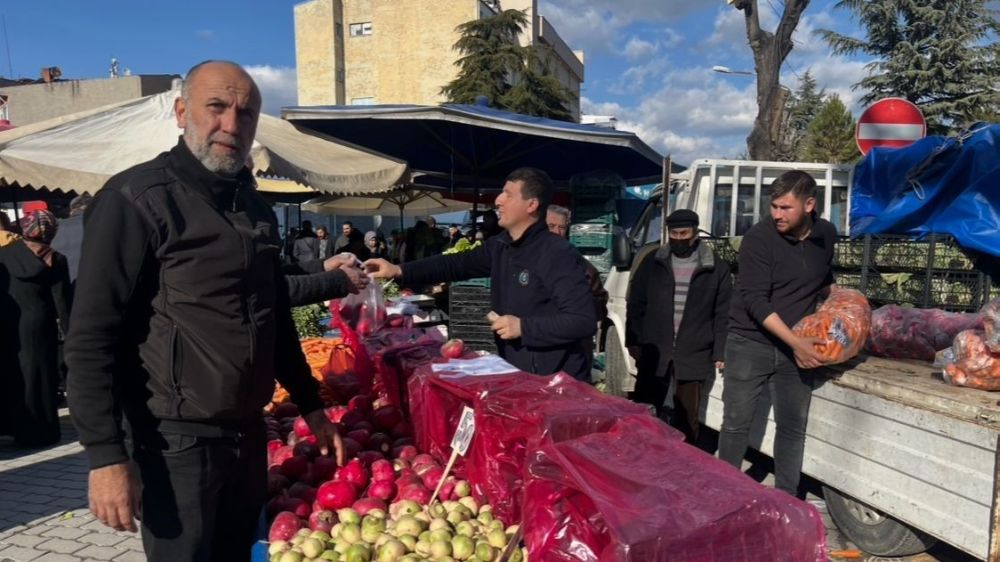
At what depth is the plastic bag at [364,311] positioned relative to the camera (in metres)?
4.48

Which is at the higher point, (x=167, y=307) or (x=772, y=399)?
(x=167, y=307)

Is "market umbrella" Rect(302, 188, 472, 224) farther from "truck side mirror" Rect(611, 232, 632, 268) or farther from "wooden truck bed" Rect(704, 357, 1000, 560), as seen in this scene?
"wooden truck bed" Rect(704, 357, 1000, 560)

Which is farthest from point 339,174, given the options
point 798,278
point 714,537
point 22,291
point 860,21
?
point 860,21

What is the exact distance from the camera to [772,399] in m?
4.30

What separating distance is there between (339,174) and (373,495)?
15.7ft

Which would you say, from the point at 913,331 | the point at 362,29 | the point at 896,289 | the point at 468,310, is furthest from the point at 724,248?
the point at 362,29

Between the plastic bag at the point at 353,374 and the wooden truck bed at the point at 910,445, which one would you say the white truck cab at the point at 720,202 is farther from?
the plastic bag at the point at 353,374

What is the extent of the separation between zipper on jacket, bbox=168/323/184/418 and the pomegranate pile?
863 mm

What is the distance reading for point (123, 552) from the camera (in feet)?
13.5

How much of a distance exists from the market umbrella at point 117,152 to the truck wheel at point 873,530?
16.8ft

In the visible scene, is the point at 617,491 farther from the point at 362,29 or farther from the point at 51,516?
the point at 362,29

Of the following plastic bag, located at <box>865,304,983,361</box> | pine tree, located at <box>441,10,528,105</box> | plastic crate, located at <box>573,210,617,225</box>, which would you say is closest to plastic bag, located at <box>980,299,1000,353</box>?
plastic bag, located at <box>865,304,983,361</box>

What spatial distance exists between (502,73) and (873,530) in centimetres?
2475

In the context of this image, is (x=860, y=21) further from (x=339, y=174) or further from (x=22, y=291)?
(x=22, y=291)
